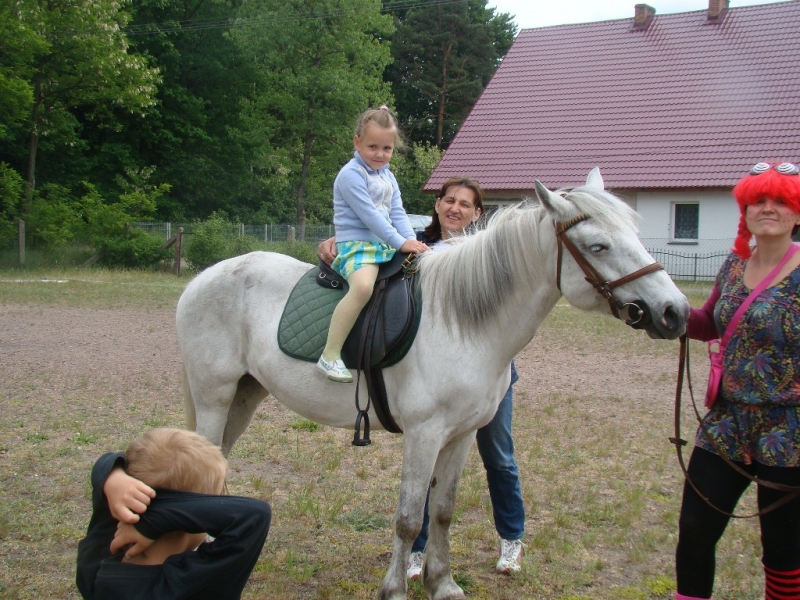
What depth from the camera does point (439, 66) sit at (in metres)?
47.1

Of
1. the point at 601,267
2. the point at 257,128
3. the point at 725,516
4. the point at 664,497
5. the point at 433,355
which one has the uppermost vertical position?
the point at 257,128

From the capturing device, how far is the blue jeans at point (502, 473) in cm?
378

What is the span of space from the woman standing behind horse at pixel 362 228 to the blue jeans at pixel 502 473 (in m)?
0.87

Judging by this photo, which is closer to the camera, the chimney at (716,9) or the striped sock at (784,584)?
the striped sock at (784,584)

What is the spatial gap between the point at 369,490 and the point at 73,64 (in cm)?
2537

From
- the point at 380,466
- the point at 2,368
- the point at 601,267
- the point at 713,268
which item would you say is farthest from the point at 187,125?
the point at 601,267

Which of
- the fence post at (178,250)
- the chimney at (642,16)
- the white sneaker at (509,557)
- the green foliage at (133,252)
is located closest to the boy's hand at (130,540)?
the white sneaker at (509,557)

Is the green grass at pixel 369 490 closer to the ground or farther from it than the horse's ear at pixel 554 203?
closer to the ground

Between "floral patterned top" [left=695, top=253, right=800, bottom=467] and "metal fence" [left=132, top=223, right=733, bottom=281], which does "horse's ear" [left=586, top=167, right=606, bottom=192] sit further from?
"metal fence" [left=132, top=223, right=733, bottom=281]

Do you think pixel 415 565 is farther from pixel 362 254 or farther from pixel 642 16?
pixel 642 16

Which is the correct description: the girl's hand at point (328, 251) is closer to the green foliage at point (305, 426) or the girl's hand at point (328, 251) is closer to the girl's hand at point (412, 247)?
the girl's hand at point (412, 247)

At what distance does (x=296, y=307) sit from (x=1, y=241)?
21.2m

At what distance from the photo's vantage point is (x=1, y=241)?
21.6 meters

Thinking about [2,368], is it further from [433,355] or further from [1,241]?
[1,241]
